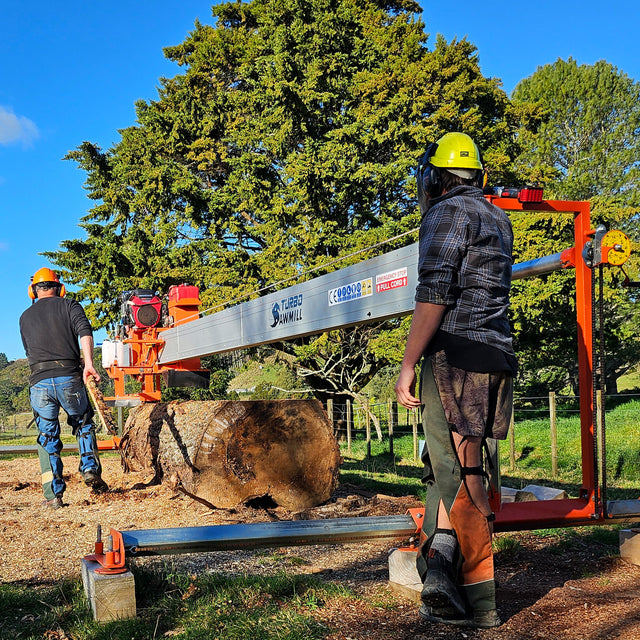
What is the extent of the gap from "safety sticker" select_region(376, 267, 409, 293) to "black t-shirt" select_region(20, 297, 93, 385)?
341cm

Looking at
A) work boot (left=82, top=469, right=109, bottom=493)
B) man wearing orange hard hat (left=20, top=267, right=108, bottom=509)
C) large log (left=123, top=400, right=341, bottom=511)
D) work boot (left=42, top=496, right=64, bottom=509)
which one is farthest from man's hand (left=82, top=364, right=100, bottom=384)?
work boot (left=42, top=496, right=64, bottom=509)

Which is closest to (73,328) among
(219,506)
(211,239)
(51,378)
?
(51,378)

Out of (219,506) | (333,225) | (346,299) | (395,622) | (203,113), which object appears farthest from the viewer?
(203,113)

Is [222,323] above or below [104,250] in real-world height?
below

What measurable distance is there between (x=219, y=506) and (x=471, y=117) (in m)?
15.7

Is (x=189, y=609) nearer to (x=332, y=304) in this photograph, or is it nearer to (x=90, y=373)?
(x=332, y=304)

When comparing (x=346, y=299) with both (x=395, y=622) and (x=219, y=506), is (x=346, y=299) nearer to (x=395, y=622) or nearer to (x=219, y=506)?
(x=395, y=622)

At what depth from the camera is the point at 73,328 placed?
6.76m

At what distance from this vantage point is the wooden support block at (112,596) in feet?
10.7

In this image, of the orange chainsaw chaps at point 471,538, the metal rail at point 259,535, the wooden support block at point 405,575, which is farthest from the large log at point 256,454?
the orange chainsaw chaps at point 471,538

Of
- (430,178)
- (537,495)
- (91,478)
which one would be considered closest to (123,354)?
(91,478)

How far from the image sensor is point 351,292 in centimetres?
473

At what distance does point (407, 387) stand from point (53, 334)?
15.4 feet

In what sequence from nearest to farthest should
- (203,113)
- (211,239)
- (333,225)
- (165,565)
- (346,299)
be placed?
1. (165,565)
2. (346,299)
3. (333,225)
4. (211,239)
5. (203,113)
